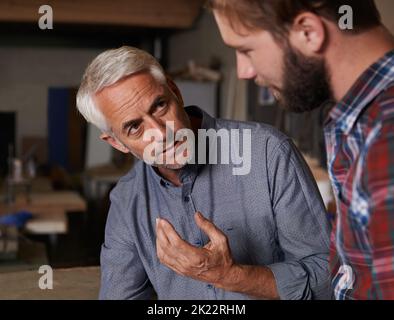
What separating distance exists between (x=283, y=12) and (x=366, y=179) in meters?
0.25

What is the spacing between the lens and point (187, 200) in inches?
50.4

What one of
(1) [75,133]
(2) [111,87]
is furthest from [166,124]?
(1) [75,133]

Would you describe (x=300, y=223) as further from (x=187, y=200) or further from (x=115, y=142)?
(x=115, y=142)

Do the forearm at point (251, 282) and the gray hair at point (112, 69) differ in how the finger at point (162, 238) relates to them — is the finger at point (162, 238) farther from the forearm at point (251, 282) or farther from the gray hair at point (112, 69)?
the gray hair at point (112, 69)

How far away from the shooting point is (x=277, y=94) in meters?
0.87

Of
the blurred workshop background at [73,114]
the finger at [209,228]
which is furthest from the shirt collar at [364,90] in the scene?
the blurred workshop background at [73,114]

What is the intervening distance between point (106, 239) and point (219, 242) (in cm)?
44

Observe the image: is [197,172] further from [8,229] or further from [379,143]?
[8,229]

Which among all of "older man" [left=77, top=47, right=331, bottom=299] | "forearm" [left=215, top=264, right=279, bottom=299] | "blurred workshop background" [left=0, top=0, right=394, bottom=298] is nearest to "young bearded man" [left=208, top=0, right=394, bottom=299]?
"forearm" [left=215, top=264, right=279, bottom=299]

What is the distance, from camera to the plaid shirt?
0.67m

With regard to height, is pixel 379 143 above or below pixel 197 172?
above

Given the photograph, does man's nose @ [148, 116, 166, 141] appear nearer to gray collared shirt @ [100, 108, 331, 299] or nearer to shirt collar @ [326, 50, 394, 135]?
gray collared shirt @ [100, 108, 331, 299]

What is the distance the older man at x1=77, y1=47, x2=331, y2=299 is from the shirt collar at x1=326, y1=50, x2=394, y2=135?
43cm
